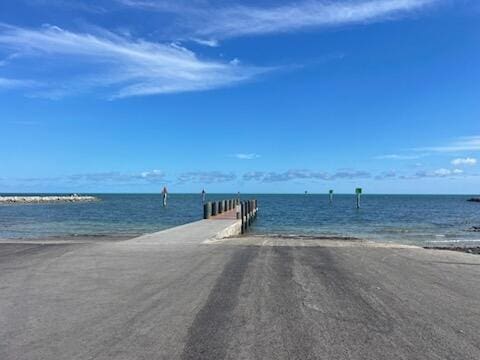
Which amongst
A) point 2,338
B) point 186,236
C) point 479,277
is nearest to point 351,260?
point 479,277

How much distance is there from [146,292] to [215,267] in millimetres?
2669

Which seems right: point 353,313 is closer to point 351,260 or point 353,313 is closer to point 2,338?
point 2,338

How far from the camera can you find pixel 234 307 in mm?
6449

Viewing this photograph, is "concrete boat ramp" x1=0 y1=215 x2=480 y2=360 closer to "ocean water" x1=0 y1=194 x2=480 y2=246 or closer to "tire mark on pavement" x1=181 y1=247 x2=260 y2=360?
"tire mark on pavement" x1=181 y1=247 x2=260 y2=360

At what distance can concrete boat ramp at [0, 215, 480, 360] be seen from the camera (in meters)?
4.85

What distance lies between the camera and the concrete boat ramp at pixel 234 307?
4848mm

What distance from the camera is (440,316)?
6.20 metres

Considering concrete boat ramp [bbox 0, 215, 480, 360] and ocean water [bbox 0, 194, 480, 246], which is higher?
concrete boat ramp [bbox 0, 215, 480, 360]

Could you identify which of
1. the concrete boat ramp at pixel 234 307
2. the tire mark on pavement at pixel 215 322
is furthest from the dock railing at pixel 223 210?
the tire mark on pavement at pixel 215 322

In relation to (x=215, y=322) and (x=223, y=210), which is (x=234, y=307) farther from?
(x=223, y=210)

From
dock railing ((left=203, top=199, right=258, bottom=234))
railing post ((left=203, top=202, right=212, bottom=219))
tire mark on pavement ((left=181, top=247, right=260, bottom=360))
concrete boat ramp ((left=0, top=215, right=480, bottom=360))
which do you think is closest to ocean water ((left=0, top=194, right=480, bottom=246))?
dock railing ((left=203, top=199, right=258, bottom=234))

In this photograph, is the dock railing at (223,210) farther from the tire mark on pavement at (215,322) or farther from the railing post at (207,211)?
the tire mark on pavement at (215,322)

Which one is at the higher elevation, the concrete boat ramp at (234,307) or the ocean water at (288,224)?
the concrete boat ramp at (234,307)

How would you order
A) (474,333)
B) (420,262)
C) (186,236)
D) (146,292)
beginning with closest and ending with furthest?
(474,333) → (146,292) → (420,262) → (186,236)
